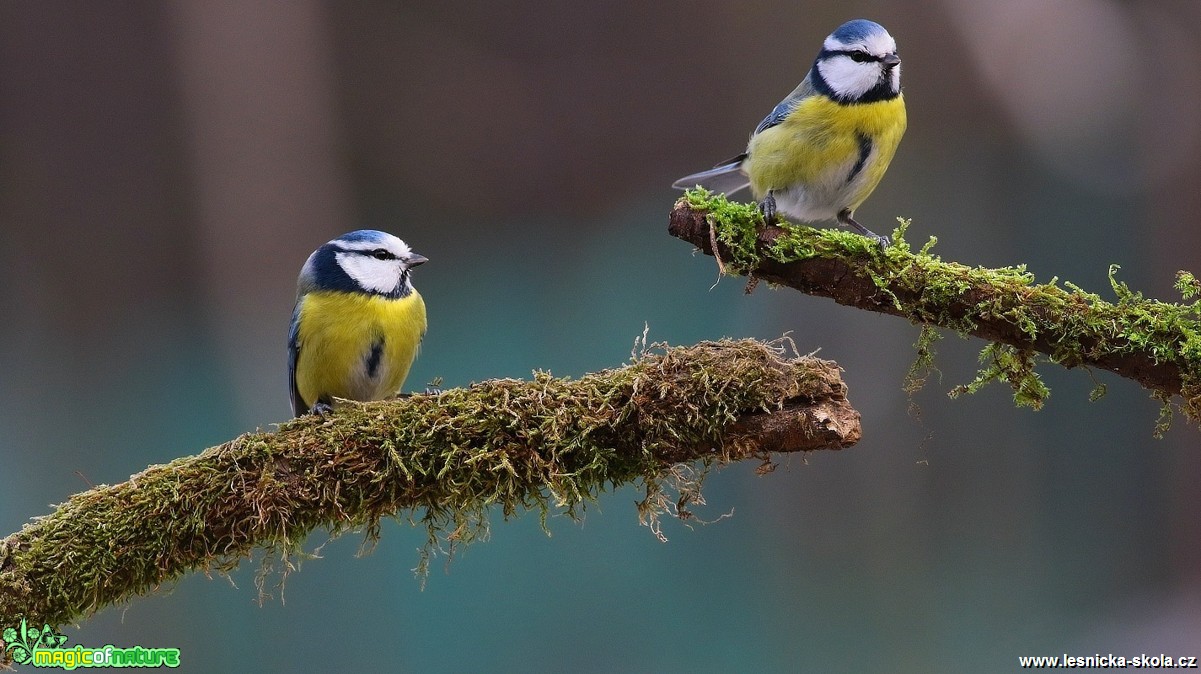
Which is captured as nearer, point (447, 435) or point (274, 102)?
point (447, 435)

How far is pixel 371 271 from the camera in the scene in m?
2.43

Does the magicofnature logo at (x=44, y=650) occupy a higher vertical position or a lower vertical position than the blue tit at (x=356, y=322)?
lower

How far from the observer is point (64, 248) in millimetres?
4512

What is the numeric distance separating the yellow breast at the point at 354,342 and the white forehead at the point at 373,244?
12cm

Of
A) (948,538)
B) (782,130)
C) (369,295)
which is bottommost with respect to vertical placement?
(948,538)

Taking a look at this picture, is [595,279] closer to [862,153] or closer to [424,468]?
[862,153]

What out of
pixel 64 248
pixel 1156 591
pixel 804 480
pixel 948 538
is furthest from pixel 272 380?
pixel 1156 591

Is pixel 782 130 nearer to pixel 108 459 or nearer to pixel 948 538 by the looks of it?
pixel 948 538

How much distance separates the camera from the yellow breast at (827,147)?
7.34 ft

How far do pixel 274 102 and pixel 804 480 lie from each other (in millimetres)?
2923

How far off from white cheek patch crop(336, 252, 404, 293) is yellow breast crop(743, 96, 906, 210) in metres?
0.92

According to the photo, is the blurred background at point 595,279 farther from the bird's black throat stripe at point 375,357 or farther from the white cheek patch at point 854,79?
the white cheek patch at point 854,79

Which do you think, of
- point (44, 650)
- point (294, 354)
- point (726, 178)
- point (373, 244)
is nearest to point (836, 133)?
Result: point (726, 178)

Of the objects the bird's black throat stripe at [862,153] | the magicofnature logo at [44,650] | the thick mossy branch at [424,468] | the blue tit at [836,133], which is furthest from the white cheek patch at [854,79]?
the magicofnature logo at [44,650]
